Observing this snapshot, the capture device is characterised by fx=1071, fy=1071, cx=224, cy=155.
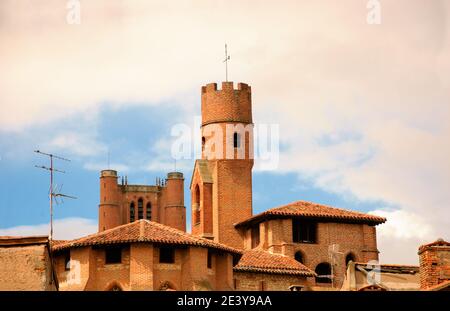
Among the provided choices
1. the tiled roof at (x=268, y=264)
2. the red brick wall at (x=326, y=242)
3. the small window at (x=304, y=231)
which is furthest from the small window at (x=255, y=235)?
the tiled roof at (x=268, y=264)

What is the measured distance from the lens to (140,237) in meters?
44.2

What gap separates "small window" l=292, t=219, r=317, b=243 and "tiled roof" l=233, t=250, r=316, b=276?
3345 mm

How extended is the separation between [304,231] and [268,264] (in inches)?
263

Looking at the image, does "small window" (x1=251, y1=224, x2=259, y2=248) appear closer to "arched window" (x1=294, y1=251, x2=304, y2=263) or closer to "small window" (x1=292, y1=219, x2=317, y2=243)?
"small window" (x1=292, y1=219, x2=317, y2=243)

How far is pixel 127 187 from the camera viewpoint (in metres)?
113

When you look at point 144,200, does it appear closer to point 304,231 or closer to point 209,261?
point 304,231

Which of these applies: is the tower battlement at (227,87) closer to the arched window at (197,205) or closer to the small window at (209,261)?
the arched window at (197,205)

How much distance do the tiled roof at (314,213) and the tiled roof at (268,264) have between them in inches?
114

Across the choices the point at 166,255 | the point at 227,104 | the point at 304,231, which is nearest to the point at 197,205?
the point at 227,104

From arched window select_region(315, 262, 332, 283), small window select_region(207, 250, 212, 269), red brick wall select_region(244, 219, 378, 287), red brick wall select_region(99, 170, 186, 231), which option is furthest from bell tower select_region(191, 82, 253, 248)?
red brick wall select_region(99, 170, 186, 231)

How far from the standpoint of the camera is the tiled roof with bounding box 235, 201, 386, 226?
180 ft

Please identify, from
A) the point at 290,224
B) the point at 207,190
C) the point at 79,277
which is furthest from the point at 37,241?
the point at 207,190
